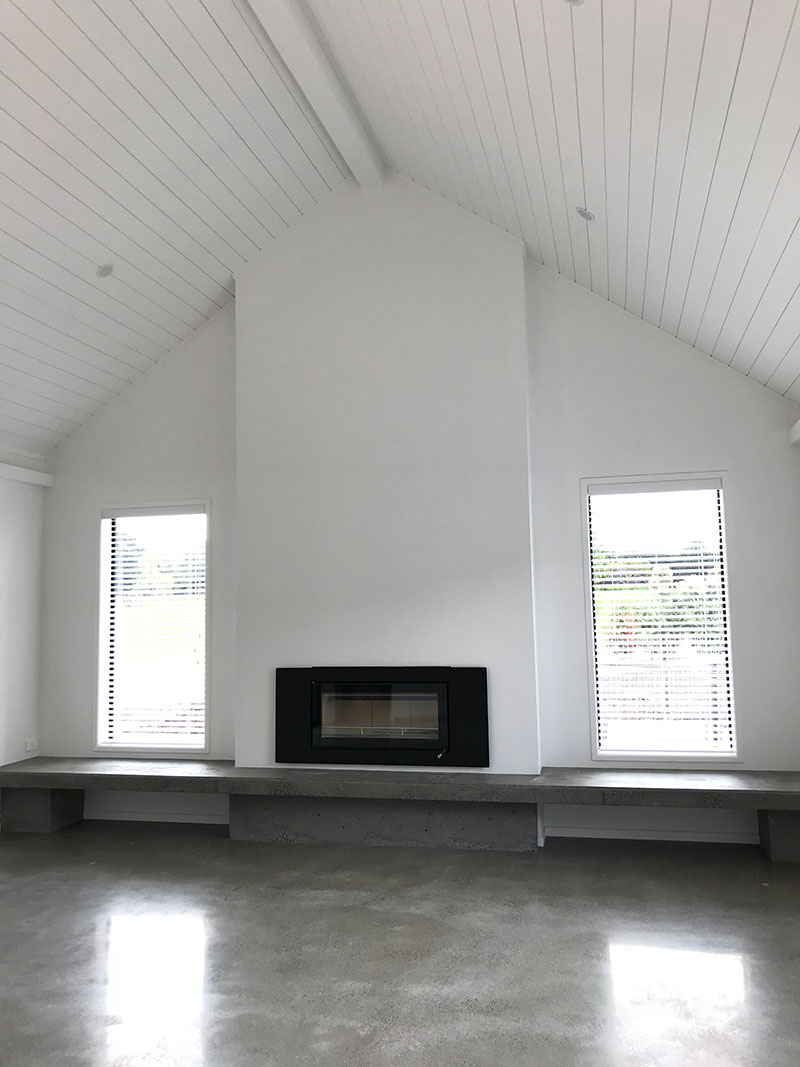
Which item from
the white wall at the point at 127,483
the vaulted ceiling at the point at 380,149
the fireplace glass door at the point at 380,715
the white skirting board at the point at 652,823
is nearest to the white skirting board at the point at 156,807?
the white wall at the point at 127,483

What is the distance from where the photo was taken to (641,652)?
5617 mm

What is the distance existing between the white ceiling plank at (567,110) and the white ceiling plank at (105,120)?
2055mm

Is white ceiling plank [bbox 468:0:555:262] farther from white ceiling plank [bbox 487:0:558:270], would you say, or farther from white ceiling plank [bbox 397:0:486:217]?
white ceiling plank [bbox 397:0:486:217]

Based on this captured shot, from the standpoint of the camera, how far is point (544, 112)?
388 cm

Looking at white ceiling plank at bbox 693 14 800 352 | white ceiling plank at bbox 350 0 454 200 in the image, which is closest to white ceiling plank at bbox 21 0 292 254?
white ceiling plank at bbox 350 0 454 200

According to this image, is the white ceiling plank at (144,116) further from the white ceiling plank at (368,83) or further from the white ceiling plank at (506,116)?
the white ceiling plank at (506,116)

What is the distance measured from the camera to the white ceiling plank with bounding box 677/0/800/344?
255 centimetres

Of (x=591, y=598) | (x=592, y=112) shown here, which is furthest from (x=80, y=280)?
(x=591, y=598)

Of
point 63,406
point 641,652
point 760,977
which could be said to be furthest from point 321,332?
point 760,977

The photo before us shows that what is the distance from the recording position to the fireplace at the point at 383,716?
217 inches

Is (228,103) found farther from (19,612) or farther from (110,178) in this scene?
(19,612)

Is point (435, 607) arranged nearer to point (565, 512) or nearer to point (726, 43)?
point (565, 512)

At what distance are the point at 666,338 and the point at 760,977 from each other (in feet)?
12.4

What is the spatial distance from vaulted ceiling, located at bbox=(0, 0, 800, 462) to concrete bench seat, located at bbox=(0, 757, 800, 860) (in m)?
2.41
